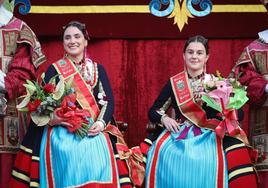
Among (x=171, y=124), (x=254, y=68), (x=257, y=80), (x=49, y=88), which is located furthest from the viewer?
(x=254, y=68)

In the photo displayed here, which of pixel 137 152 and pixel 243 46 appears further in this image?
pixel 243 46

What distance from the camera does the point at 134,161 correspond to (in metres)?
5.04

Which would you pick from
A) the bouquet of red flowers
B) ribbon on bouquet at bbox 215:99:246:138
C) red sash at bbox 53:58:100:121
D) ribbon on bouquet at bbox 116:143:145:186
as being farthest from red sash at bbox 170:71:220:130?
the bouquet of red flowers

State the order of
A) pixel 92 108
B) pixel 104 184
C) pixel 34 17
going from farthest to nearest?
pixel 34 17
pixel 92 108
pixel 104 184

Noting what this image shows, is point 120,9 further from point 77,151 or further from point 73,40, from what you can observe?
point 77,151

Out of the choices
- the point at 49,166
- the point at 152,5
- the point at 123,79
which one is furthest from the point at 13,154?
the point at 152,5

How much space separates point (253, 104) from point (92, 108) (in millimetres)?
1086

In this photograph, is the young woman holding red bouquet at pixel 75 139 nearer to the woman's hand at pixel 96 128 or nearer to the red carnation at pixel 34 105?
the woman's hand at pixel 96 128

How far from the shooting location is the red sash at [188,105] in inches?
200

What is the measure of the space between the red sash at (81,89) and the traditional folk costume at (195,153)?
39cm

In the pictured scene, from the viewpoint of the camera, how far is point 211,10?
603cm

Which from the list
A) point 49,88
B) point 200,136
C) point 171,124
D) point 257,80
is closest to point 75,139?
point 49,88

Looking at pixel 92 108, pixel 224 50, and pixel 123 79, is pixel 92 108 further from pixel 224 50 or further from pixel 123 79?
pixel 224 50

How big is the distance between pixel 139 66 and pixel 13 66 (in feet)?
3.65
